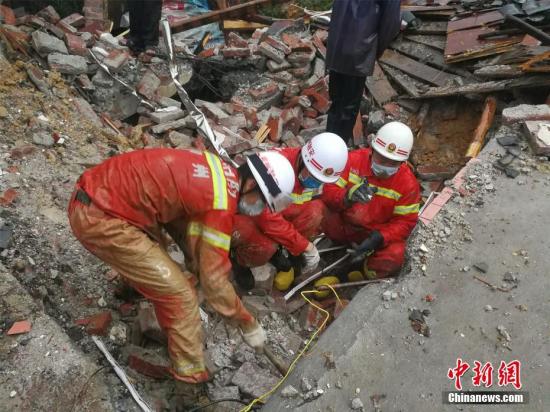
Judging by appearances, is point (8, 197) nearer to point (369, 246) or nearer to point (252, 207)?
point (252, 207)

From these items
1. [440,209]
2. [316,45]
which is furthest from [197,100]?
[440,209]

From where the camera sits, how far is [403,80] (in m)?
6.89

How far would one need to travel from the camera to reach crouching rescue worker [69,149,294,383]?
10.1ft

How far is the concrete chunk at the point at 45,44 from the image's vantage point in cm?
595

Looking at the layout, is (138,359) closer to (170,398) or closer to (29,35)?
(170,398)

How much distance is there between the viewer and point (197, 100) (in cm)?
676

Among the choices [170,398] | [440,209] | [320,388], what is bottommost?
[170,398]

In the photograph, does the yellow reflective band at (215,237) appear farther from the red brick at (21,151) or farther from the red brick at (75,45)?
the red brick at (75,45)

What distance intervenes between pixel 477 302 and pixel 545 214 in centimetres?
119

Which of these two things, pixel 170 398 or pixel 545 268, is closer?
pixel 170 398

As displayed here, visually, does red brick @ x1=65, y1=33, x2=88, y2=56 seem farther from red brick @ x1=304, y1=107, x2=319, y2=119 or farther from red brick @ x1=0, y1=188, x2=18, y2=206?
red brick @ x1=304, y1=107, x2=319, y2=119

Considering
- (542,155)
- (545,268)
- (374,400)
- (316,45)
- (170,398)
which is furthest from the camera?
(316,45)

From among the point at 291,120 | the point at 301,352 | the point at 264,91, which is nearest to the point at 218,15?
the point at 264,91

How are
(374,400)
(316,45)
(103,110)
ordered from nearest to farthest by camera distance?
(374,400)
(103,110)
(316,45)
